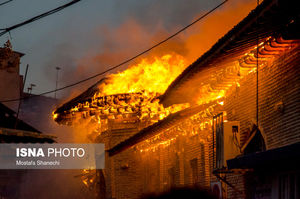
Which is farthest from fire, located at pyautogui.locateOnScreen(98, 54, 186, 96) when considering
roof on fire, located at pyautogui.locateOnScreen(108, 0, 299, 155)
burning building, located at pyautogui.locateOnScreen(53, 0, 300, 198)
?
roof on fire, located at pyautogui.locateOnScreen(108, 0, 299, 155)

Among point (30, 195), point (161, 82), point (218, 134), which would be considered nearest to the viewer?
point (218, 134)

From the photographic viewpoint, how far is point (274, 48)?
10.5 metres

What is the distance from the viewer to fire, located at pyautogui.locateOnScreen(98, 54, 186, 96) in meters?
23.4

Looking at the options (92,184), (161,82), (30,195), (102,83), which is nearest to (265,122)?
(161,82)

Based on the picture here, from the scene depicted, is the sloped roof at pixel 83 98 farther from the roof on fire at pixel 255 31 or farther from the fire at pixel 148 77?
the roof on fire at pixel 255 31

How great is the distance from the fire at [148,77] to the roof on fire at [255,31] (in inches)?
389

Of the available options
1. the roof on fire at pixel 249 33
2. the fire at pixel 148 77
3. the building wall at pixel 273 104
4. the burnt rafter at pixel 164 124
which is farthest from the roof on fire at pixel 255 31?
the fire at pixel 148 77

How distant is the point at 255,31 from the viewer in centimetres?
943

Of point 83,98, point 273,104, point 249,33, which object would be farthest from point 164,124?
point 249,33

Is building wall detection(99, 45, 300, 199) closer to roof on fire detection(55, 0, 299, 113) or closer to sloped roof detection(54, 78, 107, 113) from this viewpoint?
roof on fire detection(55, 0, 299, 113)

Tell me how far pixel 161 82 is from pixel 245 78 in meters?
10.7

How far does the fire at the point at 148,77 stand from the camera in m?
23.4

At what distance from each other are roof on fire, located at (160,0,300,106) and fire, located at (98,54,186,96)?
9.87 metres

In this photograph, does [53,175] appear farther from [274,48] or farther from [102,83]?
[274,48]
